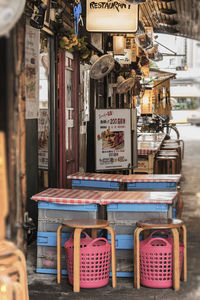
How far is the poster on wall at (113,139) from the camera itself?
8578mm

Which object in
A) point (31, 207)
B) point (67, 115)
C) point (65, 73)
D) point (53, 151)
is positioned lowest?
point (31, 207)

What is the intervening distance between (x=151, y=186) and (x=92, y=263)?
6.97 feet

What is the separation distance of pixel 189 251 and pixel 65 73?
3.14 meters

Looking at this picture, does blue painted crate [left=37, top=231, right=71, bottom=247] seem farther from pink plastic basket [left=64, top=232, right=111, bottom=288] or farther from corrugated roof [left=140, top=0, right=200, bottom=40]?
corrugated roof [left=140, top=0, right=200, bottom=40]

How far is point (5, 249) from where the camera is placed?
1.93 meters

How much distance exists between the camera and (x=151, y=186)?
23.1ft

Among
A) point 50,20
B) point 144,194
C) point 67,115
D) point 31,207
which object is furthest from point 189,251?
point 50,20

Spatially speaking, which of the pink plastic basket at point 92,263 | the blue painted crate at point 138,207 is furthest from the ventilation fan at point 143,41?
the pink plastic basket at point 92,263

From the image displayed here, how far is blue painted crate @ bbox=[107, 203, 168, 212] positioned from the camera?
5.46 metres

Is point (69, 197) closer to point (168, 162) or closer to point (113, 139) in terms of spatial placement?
point (113, 139)

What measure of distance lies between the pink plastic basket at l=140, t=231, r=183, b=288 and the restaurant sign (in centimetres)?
351

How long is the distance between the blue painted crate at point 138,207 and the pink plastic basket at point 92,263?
41 centimetres

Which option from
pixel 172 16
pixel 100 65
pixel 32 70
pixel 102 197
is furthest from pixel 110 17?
pixel 172 16

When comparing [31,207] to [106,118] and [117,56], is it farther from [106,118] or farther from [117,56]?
[117,56]
